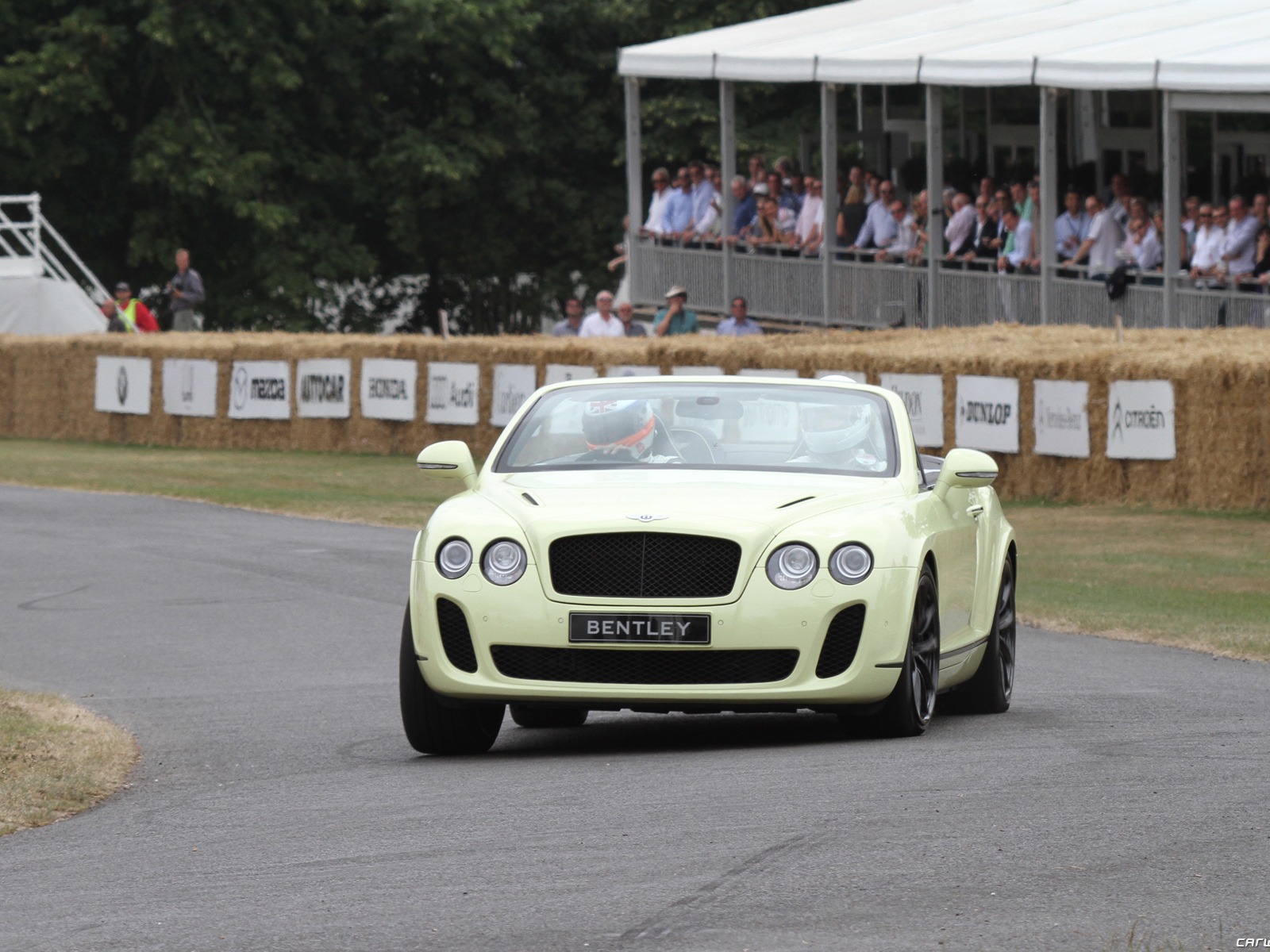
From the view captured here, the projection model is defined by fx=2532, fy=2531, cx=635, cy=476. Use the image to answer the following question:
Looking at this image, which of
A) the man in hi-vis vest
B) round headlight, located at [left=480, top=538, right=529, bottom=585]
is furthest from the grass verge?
round headlight, located at [left=480, top=538, right=529, bottom=585]

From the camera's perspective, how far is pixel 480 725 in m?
9.68

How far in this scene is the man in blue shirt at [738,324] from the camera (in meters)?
30.9

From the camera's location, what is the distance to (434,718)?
945 centimetres

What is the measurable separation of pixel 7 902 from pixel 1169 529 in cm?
1590

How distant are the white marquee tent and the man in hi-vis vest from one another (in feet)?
24.6

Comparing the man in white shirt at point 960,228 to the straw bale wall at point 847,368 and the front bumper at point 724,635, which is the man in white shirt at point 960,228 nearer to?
the straw bale wall at point 847,368

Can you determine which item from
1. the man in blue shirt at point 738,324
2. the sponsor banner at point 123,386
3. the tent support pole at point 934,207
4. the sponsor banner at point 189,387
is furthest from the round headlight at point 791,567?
the sponsor banner at point 123,386

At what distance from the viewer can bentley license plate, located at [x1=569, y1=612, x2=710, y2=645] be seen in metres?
8.91

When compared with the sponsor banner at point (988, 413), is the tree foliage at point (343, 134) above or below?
above

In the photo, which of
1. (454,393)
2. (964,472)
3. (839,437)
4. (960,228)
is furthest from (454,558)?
(960,228)

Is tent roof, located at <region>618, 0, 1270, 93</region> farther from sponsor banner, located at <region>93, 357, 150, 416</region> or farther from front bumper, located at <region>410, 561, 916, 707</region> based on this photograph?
front bumper, located at <region>410, 561, 916, 707</region>

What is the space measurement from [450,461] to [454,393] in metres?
20.8

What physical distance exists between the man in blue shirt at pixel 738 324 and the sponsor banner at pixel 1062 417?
277 inches

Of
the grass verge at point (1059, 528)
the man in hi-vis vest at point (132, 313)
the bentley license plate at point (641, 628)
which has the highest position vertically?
the man in hi-vis vest at point (132, 313)
